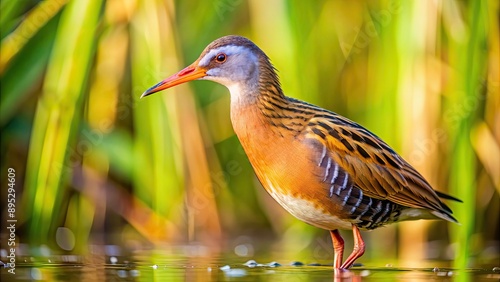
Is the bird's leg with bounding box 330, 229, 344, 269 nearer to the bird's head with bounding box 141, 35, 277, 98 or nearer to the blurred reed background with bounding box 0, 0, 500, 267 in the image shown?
the blurred reed background with bounding box 0, 0, 500, 267

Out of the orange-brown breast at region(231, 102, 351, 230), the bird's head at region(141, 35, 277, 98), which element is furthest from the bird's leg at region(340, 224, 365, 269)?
the bird's head at region(141, 35, 277, 98)

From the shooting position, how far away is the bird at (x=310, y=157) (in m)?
5.54

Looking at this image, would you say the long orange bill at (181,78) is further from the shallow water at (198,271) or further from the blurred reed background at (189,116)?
the blurred reed background at (189,116)

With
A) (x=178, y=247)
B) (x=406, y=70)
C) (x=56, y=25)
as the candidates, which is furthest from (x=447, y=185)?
(x=56, y=25)

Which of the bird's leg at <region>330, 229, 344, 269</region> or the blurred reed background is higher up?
the blurred reed background

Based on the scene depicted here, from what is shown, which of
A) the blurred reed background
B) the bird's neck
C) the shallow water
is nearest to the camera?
the shallow water

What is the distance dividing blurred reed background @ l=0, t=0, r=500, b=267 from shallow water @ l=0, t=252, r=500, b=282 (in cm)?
73

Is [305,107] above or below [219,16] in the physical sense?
below

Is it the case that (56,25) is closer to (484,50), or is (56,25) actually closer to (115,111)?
(115,111)

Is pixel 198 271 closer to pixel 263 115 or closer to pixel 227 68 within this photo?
pixel 263 115

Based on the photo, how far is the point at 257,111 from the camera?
18.7ft

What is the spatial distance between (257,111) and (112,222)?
2.77m

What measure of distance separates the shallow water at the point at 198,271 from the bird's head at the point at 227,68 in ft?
3.31

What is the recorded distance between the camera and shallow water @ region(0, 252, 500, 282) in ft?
16.3
